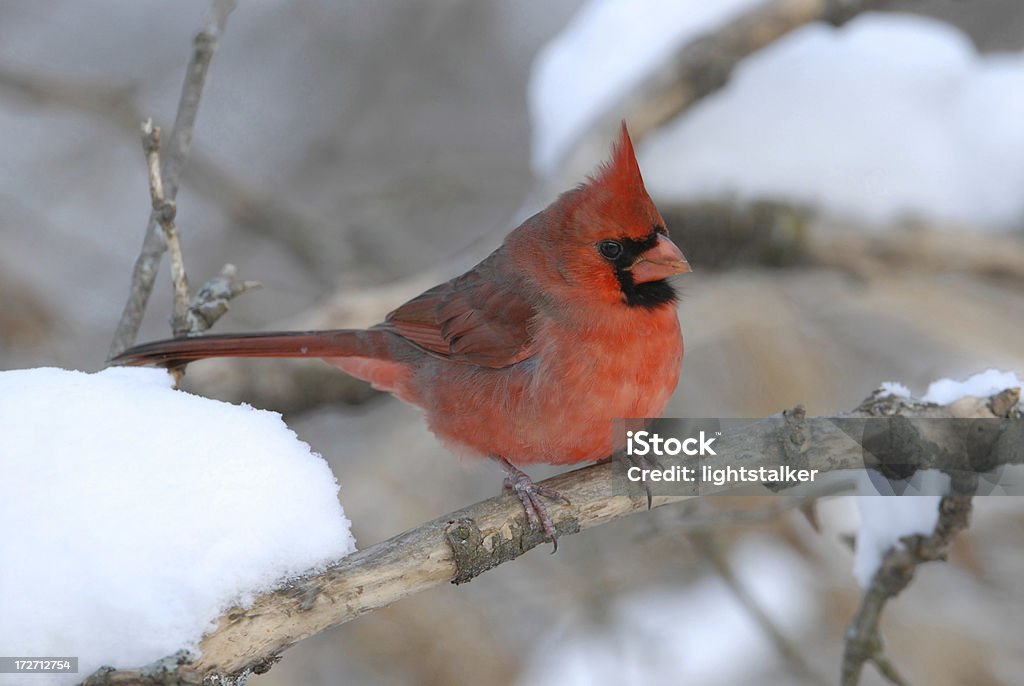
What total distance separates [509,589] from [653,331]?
1203 mm

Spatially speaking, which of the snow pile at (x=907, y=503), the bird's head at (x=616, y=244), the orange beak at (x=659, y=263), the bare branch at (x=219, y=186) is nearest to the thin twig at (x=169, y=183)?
the bird's head at (x=616, y=244)

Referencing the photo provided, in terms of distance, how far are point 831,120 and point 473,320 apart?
1.81 m

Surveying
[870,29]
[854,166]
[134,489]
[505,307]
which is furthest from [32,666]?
[870,29]

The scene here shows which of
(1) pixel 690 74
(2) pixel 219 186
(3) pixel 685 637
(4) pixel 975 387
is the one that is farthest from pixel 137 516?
(2) pixel 219 186

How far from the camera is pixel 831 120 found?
3.70 metres

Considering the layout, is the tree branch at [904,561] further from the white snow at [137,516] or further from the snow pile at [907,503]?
the white snow at [137,516]

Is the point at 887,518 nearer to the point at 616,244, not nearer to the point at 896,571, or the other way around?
the point at 896,571

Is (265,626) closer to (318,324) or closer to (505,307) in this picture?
(505,307)

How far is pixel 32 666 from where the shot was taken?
1.47 meters

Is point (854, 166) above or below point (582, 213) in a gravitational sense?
above

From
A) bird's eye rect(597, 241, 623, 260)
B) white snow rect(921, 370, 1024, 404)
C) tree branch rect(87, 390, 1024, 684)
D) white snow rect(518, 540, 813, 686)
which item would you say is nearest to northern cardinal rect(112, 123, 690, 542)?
bird's eye rect(597, 241, 623, 260)

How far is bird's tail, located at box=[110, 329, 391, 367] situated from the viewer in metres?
2.32

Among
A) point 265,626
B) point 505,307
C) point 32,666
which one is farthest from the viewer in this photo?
point 505,307

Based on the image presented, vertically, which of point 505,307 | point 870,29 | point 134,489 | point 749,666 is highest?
point 870,29
